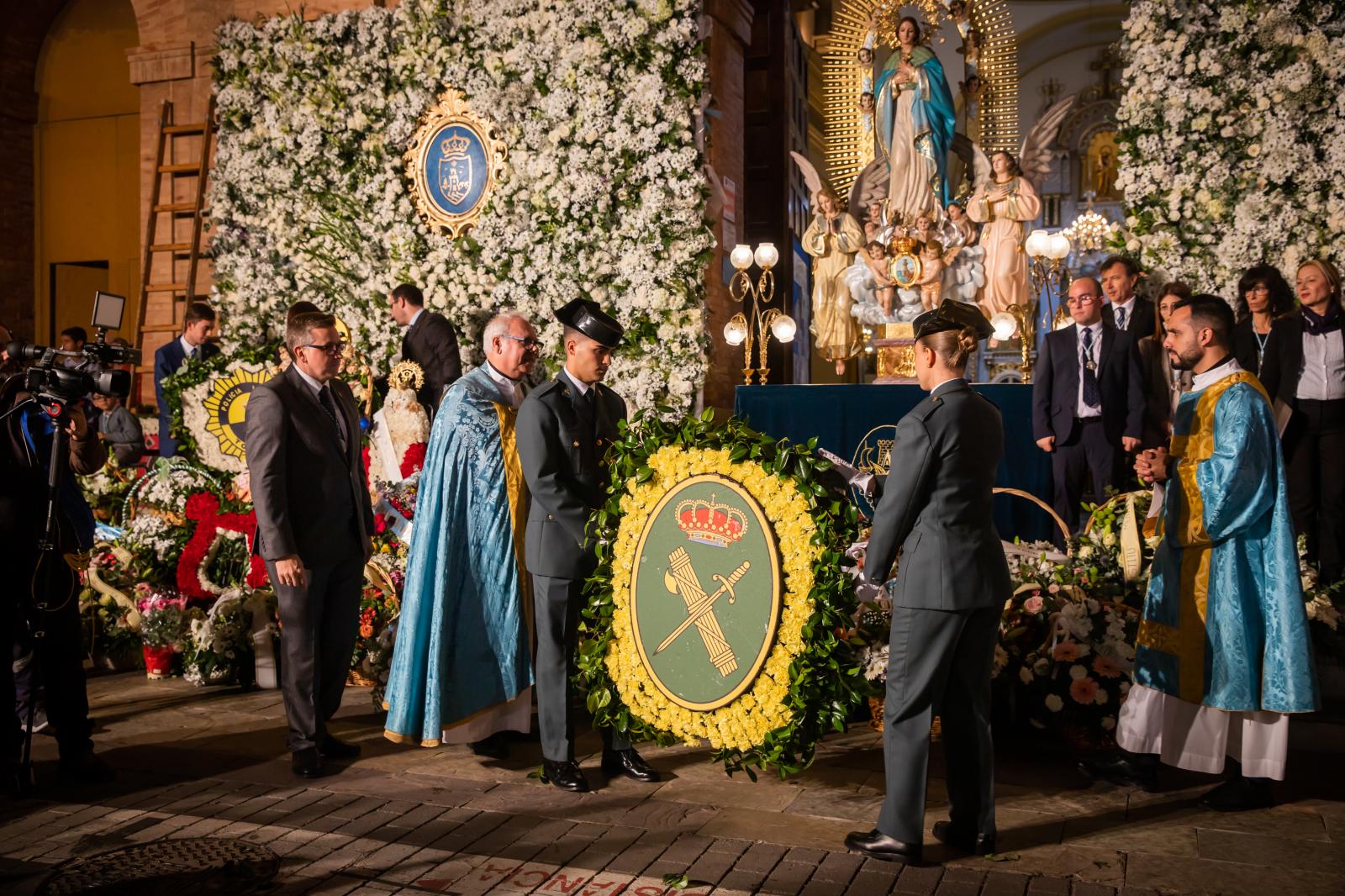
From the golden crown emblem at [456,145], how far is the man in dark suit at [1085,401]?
17.6 ft

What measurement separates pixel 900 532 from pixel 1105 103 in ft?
72.1

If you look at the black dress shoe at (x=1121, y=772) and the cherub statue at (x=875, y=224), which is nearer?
the black dress shoe at (x=1121, y=772)

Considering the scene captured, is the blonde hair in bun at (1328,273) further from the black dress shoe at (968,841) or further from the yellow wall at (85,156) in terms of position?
the yellow wall at (85,156)

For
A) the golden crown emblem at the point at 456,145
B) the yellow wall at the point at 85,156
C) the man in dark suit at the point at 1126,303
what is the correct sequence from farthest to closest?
the yellow wall at the point at 85,156 → the golden crown emblem at the point at 456,145 → the man in dark suit at the point at 1126,303

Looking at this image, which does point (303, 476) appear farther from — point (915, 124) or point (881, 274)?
point (915, 124)

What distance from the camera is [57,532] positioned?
14.5 ft

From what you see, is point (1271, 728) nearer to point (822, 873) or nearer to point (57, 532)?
point (822, 873)

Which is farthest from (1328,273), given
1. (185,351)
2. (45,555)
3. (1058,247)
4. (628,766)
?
(185,351)

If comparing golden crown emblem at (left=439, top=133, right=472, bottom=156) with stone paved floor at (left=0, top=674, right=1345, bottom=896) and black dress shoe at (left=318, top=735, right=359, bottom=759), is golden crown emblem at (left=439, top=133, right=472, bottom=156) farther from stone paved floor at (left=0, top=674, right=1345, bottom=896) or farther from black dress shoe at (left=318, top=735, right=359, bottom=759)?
black dress shoe at (left=318, top=735, right=359, bottom=759)

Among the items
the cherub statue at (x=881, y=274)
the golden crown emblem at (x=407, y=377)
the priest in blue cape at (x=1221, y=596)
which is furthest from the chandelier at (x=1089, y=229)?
the priest in blue cape at (x=1221, y=596)

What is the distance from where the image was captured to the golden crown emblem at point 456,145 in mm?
9656

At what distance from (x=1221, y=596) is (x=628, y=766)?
7.69ft

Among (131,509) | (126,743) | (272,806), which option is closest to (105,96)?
(131,509)

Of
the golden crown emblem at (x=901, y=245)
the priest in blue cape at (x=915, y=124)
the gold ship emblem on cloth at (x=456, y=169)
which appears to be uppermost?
the priest in blue cape at (x=915, y=124)
